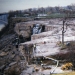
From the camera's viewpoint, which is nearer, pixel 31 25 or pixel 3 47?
pixel 3 47

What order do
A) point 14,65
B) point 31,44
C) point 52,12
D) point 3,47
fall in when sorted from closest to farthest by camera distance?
point 14,65
point 31,44
point 3,47
point 52,12

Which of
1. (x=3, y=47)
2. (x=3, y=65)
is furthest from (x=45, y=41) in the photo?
(x=3, y=65)

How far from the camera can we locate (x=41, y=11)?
1139cm

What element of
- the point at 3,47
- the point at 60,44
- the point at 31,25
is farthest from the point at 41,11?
the point at 60,44

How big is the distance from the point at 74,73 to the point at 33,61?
812 mm

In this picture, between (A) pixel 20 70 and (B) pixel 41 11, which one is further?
(B) pixel 41 11

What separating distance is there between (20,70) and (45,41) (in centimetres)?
165

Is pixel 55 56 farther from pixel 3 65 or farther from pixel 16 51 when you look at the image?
pixel 16 51

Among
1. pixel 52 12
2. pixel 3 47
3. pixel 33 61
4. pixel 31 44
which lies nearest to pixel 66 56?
pixel 33 61

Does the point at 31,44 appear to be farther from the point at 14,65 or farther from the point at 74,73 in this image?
the point at 74,73

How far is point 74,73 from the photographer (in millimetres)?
3199

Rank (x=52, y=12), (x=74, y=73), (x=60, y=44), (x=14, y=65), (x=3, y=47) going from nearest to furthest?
1. (x=74, y=73)
2. (x=14, y=65)
3. (x=60, y=44)
4. (x=3, y=47)
5. (x=52, y=12)

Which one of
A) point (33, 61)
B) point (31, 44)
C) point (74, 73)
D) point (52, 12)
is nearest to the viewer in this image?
point (74, 73)

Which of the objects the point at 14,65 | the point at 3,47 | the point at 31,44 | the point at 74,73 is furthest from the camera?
the point at 3,47
